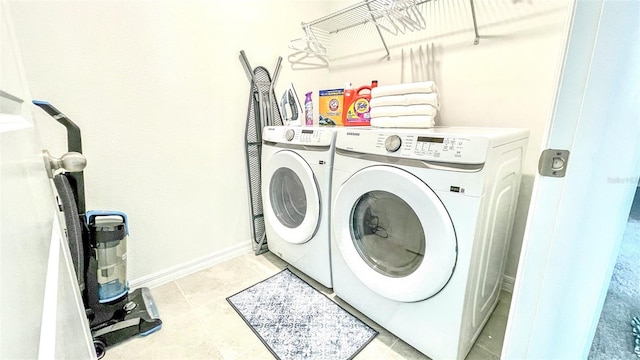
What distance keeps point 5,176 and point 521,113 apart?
70.5 inches

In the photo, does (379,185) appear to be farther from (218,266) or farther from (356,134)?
(218,266)

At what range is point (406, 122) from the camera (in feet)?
4.20

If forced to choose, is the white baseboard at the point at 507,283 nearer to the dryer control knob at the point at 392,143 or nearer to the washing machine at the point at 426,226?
the washing machine at the point at 426,226

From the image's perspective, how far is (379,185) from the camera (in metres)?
1.05

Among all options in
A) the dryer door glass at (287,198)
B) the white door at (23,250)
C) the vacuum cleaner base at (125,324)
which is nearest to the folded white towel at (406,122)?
the dryer door glass at (287,198)

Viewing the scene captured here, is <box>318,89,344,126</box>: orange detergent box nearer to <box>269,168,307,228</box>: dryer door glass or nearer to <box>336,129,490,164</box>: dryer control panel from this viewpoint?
<box>269,168,307,228</box>: dryer door glass

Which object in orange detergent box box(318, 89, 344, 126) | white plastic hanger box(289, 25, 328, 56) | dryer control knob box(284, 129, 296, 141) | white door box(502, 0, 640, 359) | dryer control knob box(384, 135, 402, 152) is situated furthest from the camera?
white plastic hanger box(289, 25, 328, 56)

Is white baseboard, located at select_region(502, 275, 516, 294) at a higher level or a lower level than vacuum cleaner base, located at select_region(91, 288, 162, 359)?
higher

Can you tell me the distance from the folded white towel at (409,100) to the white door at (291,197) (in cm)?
51

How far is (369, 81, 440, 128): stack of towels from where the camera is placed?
1.23 m

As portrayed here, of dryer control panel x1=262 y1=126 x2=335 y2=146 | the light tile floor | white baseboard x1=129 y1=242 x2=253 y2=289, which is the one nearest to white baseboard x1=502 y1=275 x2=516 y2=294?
the light tile floor

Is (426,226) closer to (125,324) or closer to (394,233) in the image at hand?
(394,233)

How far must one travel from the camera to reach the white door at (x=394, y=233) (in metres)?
0.92

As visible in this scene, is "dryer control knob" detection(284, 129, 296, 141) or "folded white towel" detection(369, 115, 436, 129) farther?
"dryer control knob" detection(284, 129, 296, 141)
